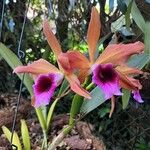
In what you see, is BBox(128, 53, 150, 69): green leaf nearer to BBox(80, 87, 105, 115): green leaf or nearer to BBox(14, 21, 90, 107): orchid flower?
BBox(80, 87, 105, 115): green leaf

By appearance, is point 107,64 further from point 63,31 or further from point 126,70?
point 63,31

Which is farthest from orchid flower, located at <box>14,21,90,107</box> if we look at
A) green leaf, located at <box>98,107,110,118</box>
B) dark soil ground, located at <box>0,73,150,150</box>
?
green leaf, located at <box>98,107,110,118</box>

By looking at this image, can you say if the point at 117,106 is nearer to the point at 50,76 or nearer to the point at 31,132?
the point at 31,132

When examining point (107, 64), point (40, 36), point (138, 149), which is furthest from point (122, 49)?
point (40, 36)

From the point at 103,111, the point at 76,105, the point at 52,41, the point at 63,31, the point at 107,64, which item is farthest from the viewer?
the point at 63,31

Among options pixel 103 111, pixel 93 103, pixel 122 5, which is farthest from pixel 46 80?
pixel 103 111

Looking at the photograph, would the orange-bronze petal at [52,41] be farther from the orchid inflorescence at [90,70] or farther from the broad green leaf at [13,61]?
the broad green leaf at [13,61]
